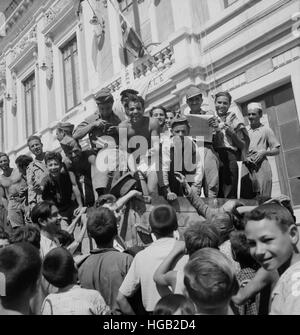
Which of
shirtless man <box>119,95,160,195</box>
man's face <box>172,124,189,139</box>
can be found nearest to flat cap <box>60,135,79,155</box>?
shirtless man <box>119,95,160,195</box>

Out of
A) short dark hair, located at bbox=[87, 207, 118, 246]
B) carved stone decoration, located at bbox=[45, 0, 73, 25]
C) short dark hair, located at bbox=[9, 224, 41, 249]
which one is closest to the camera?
short dark hair, located at bbox=[87, 207, 118, 246]

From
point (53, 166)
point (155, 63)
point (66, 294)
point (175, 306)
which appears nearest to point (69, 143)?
point (53, 166)

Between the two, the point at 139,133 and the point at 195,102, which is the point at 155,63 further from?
the point at 139,133

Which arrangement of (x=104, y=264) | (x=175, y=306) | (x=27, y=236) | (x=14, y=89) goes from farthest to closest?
(x=14, y=89) → (x=27, y=236) → (x=104, y=264) → (x=175, y=306)

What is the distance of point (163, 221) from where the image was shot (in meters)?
2.57

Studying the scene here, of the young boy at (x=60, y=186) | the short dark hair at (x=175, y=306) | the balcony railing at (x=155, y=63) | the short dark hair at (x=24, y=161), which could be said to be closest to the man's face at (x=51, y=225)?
the young boy at (x=60, y=186)

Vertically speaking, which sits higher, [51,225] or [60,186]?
[60,186]

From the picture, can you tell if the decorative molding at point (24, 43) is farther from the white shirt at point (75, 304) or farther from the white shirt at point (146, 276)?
the white shirt at point (75, 304)

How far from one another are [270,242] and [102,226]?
3.95ft

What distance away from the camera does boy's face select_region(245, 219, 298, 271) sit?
1710 mm

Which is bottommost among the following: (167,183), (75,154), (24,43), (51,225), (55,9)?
(51,225)

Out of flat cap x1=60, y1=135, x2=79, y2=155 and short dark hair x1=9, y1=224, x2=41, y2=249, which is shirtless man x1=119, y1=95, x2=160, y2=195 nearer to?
flat cap x1=60, y1=135, x2=79, y2=155
